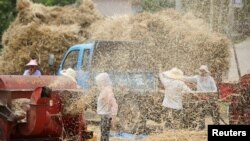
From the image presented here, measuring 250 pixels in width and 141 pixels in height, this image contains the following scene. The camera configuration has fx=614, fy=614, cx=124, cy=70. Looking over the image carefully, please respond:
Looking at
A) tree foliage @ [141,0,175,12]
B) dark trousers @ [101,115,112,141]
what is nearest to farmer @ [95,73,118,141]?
dark trousers @ [101,115,112,141]

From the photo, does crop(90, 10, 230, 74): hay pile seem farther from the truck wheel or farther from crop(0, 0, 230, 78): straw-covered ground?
the truck wheel

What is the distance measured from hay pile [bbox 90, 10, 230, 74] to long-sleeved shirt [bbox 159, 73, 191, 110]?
211 centimetres

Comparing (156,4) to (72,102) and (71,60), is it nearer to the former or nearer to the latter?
(71,60)

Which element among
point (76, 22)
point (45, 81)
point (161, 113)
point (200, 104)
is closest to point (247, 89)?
point (200, 104)

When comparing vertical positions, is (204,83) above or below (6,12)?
below

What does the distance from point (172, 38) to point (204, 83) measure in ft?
9.35

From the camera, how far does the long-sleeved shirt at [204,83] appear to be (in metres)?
12.3

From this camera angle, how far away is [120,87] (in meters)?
12.0

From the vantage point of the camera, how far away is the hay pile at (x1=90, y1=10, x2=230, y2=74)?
14242 millimetres

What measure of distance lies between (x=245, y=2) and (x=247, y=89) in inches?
350

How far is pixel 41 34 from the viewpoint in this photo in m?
17.4

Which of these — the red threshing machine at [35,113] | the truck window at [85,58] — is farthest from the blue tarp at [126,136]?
the truck window at [85,58]

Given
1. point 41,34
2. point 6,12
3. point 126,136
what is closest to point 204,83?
point 126,136

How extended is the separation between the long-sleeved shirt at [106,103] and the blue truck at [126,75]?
4.13ft
